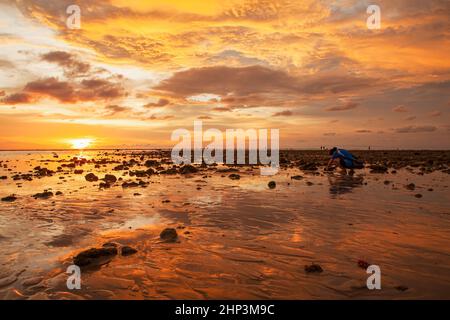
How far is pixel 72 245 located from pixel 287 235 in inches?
271

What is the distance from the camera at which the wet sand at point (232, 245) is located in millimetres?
7113

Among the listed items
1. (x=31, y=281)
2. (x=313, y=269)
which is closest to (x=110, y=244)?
(x=31, y=281)

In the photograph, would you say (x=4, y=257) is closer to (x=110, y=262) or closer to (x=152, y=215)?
(x=110, y=262)

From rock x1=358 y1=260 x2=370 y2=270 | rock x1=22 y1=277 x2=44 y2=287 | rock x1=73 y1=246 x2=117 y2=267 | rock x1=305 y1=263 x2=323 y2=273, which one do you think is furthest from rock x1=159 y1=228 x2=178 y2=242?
rock x1=358 y1=260 x2=370 y2=270

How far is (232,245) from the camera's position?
10.1 metres

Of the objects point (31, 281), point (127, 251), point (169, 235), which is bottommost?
point (31, 281)

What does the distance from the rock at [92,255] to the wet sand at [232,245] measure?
0.25m

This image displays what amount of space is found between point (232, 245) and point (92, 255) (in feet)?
13.1

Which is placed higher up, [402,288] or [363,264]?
[363,264]

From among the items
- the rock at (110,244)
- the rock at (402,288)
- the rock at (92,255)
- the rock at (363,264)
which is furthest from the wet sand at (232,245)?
the rock at (110,244)

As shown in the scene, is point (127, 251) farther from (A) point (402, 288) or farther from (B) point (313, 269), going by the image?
(A) point (402, 288)

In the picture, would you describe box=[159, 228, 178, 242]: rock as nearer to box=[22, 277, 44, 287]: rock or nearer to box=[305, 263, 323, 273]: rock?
box=[22, 277, 44, 287]: rock

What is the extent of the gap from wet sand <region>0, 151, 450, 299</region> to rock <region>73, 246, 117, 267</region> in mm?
247

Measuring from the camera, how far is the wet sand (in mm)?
7113
